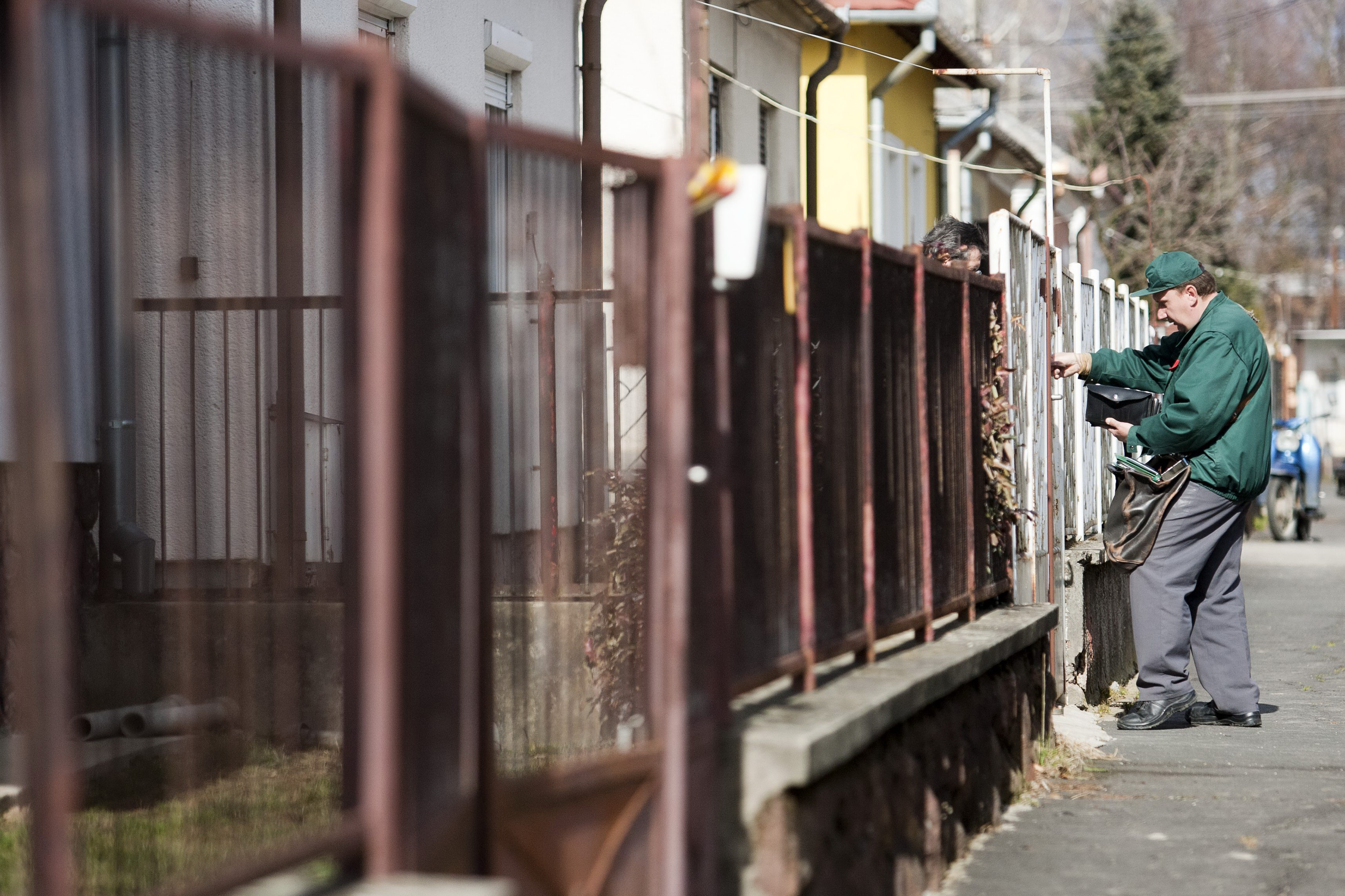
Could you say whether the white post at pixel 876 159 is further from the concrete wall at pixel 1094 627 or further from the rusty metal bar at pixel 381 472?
the rusty metal bar at pixel 381 472

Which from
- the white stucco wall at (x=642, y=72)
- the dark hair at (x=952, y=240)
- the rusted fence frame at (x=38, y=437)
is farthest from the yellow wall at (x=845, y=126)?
the rusted fence frame at (x=38, y=437)

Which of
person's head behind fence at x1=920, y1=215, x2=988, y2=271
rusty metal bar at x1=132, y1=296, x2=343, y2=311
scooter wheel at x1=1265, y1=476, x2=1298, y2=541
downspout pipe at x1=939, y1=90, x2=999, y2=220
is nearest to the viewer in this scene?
rusty metal bar at x1=132, y1=296, x2=343, y2=311

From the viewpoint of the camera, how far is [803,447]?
447cm

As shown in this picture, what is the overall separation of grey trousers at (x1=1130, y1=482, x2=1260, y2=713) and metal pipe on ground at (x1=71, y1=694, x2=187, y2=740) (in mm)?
3901

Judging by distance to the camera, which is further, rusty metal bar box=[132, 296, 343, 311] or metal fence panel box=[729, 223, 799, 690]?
rusty metal bar box=[132, 296, 343, 311]

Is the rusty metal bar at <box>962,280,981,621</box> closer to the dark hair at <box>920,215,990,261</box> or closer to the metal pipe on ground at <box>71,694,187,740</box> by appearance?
the dark hair at <box>920,215,990,261</box>

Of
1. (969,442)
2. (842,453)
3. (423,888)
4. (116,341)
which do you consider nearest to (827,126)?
(969,442)

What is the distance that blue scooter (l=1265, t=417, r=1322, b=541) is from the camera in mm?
19953

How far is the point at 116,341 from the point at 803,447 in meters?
3.35

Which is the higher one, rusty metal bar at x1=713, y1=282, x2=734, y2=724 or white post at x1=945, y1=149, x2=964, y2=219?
white post at x1=945, y1=149, x2=964, y2=219

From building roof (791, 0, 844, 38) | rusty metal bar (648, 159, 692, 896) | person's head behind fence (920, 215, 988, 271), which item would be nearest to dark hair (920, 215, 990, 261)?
person's head behind fence (920, 215, 988, 271)

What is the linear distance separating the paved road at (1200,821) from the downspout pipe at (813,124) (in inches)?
345

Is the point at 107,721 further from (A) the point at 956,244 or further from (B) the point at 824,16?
(B) the point at 824,16

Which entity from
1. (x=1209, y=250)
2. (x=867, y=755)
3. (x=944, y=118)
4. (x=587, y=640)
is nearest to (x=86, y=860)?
(x=587, y=640)
